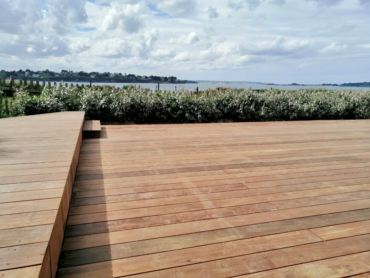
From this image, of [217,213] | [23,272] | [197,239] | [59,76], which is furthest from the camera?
[59,76]

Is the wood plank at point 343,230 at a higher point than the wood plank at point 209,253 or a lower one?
higher

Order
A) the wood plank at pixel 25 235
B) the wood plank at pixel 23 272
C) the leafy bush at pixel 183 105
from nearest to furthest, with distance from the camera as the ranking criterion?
1. the wood plank at pixel 23 272
2. the wood plank at pixel 25 235
3. the leafy bush at pixel 183 105

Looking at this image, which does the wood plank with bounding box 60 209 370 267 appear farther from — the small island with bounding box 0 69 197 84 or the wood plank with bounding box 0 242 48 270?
the small island with bounding box 0 69 197 84

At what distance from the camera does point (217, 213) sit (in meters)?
1.79

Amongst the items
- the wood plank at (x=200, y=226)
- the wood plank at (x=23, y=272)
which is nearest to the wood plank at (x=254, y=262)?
the wood plank at (x=200, y=226)

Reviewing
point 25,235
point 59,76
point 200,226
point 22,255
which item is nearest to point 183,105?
point 59,76

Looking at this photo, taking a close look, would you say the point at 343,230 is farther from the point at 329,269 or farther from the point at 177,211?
the point at 177,211

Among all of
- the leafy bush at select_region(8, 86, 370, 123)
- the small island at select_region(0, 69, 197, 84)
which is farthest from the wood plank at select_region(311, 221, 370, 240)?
the small island at select_region(0, 69, 197, 84)

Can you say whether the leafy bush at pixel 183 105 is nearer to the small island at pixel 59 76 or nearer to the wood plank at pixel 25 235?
the small island at pixel 59 76

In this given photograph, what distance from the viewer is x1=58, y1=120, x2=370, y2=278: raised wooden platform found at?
1309 mm

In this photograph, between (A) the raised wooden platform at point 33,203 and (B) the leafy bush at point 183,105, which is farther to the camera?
(B) the leafy bush at point 183,105

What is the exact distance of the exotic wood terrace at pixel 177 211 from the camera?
1.25 metres

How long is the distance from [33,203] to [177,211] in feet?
2.71

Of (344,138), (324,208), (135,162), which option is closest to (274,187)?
(324,208)
